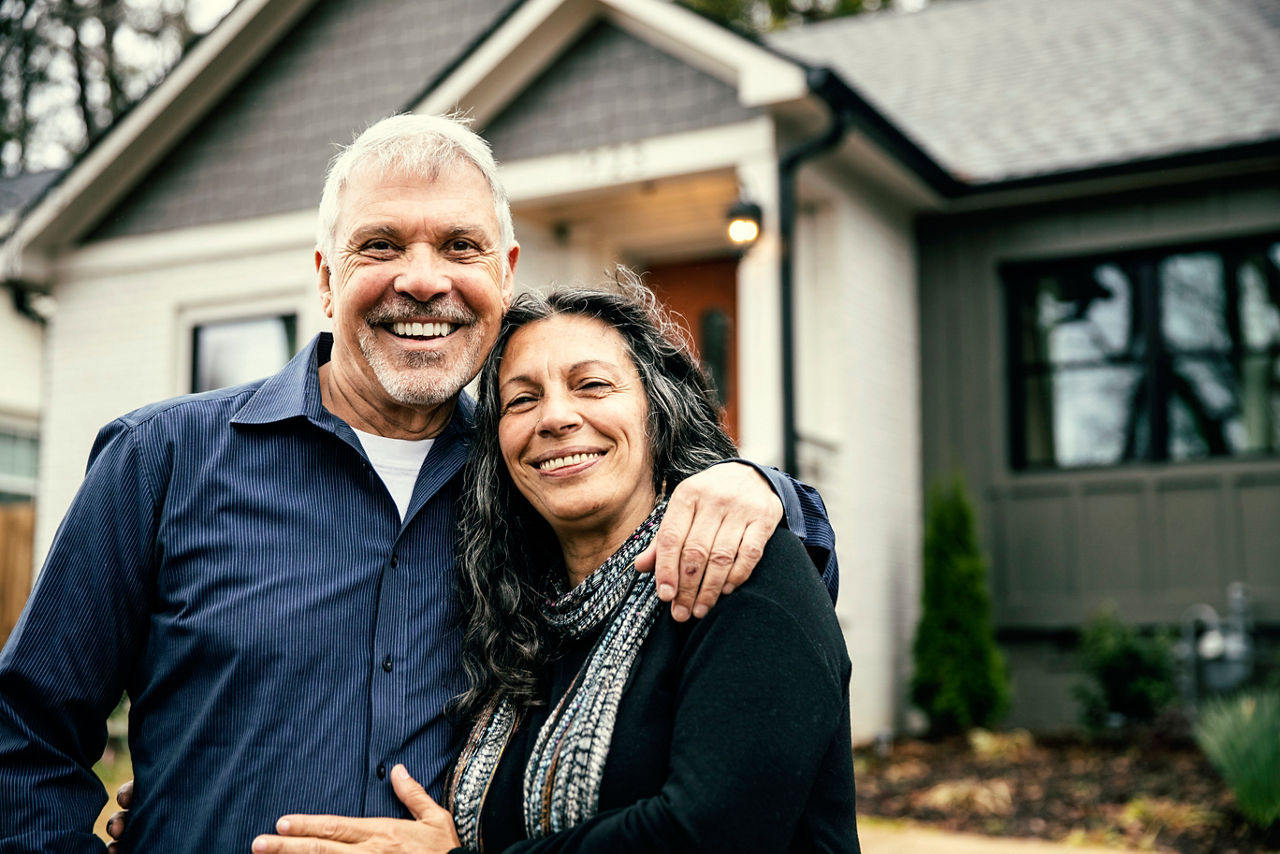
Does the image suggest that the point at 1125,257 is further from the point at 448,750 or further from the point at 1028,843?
the point at 448,750

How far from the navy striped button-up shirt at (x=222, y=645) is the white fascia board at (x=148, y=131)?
9.15 metres

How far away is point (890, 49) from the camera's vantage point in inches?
477

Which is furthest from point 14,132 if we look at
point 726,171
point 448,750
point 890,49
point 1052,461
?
point 448,750

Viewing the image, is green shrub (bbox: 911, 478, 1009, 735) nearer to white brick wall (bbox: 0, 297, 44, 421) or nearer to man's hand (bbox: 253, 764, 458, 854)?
man's hand (bbox: 253, 764, 458, 854)

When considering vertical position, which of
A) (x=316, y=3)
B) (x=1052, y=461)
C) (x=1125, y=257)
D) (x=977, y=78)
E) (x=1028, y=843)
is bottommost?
(x=1028, y=843)

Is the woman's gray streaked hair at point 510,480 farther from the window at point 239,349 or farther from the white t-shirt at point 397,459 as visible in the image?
the window at point 239,349

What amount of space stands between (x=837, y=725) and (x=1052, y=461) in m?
8.02

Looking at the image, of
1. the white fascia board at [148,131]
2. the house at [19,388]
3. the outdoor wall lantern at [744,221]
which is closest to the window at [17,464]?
the house at [19,388]

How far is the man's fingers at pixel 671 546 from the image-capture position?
2.05m

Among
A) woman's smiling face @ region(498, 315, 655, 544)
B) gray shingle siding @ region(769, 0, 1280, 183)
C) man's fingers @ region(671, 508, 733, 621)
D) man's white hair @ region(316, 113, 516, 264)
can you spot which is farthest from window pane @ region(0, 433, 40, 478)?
man's fingers @ region(671, 508, 733, 621)

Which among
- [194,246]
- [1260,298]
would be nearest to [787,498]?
[1260,298]

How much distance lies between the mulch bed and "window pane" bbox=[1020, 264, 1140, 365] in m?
3.03

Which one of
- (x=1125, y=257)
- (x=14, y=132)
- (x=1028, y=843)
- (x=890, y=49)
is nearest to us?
(x=1028, y=843)

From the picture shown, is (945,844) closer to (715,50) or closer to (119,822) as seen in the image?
(119,822)
